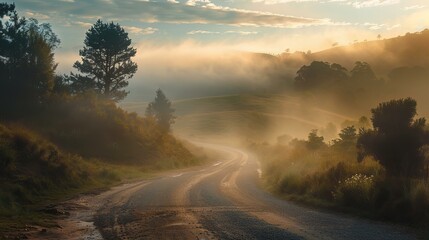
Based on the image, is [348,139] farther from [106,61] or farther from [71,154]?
[106,61]

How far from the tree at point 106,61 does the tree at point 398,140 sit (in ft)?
138

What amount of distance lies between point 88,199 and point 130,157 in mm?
23360

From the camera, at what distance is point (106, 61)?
56781 millimetres

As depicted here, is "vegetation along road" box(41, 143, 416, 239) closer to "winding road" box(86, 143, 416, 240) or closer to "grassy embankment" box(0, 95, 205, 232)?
"winding road" box(86, 143, 416, 240)

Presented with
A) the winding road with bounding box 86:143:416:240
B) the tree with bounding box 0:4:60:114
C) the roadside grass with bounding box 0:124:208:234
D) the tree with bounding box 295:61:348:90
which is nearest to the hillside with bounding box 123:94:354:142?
the tree with bounding box 295:61:348:90

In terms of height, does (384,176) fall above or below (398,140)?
below

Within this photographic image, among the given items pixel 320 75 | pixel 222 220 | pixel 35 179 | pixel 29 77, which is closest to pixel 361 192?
pixel 222 220

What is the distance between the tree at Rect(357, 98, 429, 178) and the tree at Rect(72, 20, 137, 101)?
1658 inches

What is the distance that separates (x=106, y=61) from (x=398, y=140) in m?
44.5

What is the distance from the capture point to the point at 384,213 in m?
14.8

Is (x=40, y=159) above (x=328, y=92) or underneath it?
underneath

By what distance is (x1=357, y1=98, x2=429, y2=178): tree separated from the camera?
18.1 metres

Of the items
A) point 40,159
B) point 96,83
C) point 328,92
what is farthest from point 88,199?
point 328,92

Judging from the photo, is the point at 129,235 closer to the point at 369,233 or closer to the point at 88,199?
the point at 369,233
